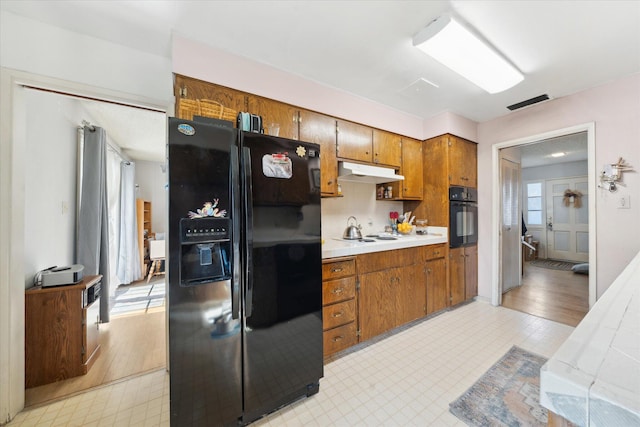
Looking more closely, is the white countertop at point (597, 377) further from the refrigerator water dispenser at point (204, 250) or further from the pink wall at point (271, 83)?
the pink wall at point (271, 83)

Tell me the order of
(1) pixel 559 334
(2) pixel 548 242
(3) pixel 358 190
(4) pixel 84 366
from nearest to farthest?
1. (4) pixel 84 366
2. (1) pixel 559 334
3. (3) pixel 358 190
4. (2) pixel 548 242

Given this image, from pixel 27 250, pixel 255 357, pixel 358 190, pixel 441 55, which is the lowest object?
pixel 255 357

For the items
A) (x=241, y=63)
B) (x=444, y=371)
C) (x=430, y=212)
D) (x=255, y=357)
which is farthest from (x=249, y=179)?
(x=430, y=212)

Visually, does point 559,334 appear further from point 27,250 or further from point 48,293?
point 27,250

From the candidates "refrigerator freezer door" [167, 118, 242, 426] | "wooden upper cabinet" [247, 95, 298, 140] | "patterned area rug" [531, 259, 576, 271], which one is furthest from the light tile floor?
"patterned area rug" [531, 259, 576, 271]

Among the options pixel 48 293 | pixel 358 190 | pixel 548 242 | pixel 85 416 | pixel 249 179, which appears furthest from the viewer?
pixel 548 242

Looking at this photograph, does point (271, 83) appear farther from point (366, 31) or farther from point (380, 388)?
point (380, 388)

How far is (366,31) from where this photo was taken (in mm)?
1726

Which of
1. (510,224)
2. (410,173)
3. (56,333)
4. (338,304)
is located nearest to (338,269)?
(338,304)

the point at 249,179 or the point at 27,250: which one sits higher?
the point at 249,179

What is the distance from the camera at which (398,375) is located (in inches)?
74.6

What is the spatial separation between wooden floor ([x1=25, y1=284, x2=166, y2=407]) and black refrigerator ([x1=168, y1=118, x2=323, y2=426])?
3.73 feet

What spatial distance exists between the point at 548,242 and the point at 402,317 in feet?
21.2

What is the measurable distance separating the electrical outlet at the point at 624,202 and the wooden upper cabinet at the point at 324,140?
2783 millimetres
